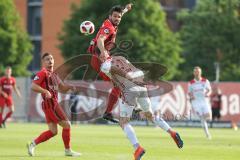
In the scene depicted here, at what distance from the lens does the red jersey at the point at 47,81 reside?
17.2 meters

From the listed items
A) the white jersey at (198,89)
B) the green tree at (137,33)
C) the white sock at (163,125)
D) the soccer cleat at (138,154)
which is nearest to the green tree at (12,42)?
the green tree at (137,33)

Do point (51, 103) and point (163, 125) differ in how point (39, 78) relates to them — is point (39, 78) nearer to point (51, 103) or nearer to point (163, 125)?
point (51, 103)

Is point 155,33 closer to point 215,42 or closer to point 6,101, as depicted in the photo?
point 215,42

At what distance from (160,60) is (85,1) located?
669 cm

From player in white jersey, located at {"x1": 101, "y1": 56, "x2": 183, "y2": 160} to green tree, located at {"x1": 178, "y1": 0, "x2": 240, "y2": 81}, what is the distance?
4511 cm

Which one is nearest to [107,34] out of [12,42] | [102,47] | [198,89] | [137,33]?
[102,47]

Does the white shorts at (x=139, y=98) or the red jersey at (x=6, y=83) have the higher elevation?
the white shorts at (x=139, y=98)

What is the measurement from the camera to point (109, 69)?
16.2 meters

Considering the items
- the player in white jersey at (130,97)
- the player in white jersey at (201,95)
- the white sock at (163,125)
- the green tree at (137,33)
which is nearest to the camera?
the player in white jersey at (130,97)

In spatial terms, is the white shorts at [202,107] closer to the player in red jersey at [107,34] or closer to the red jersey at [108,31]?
the player in red jersey at [107,34]

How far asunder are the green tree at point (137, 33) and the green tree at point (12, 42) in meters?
3.24

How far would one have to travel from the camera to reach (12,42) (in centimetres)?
5869

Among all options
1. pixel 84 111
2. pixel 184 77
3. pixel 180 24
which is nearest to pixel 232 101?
pixel 84 111

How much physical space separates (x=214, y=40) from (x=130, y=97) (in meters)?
47.0
